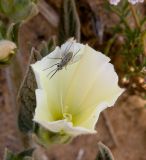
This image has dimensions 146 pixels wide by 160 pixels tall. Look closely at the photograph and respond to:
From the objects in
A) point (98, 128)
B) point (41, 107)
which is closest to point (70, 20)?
point (98, 128)

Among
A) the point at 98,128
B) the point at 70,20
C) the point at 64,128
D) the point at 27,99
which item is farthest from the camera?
the point at 98,128

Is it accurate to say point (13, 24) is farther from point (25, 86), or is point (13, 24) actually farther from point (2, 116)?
point (2, 116)

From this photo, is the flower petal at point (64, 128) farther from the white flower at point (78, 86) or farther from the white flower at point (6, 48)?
the white flower at point (6, 48)

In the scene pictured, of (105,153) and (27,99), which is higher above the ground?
(27,99)

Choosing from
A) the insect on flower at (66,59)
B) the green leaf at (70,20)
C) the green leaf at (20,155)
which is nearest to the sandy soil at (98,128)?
the green leaf at (70,20)

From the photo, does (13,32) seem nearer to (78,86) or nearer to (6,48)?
(6,48)

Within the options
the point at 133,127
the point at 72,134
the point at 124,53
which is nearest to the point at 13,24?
the point at 72,134

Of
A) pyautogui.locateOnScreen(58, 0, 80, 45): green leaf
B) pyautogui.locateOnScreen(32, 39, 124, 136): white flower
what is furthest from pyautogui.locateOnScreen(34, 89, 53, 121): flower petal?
pyautogui.locateOnScreen(58, 0, 80, 45): green leaf
